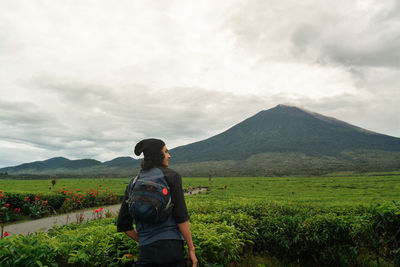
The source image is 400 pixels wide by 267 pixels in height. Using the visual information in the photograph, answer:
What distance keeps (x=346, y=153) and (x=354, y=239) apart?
227 metres

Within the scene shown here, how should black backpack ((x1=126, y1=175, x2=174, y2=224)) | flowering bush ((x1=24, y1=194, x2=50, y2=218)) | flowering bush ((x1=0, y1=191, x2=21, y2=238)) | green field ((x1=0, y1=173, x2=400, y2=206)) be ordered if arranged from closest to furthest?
black backpack ((x1=126, y1=175, x2=174, y2=224))
flowering bush ((x1=0, y1=191, x2=21, y2=238))
flowering bush ((x1=24, y1=194, x2=50, y2=218))
green field ((x1=0, y1=173, x2=400, y2=206))

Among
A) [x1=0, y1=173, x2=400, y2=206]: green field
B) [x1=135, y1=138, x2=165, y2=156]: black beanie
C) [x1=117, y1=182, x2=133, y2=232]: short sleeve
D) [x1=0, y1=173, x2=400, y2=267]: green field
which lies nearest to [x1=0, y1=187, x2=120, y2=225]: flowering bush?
[x1=0, y1=173, x2=400, y2=206]: green field

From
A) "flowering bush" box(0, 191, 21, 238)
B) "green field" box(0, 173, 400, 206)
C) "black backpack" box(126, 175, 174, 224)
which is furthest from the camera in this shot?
"green field" box(0, 173, 400, 206)

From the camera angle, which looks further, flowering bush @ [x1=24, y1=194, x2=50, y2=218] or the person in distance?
flowering bush @ [x1=24, y1=194, x2=50, y2=218]

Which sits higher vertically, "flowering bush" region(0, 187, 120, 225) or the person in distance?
the person in distance

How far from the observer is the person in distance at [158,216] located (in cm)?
261

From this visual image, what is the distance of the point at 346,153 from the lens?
198500 mm

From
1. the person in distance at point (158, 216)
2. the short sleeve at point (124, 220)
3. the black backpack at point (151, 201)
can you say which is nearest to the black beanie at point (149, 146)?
the person in distance at point (158, 216)

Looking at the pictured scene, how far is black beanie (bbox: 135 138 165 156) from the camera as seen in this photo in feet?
9.75

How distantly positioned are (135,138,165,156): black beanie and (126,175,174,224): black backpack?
0.39 meters

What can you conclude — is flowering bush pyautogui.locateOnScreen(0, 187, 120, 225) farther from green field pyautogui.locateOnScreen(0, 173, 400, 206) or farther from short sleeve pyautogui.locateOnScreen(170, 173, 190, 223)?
short sleeve pyautogui.locateOnScreen(170, 173, 190, 223)

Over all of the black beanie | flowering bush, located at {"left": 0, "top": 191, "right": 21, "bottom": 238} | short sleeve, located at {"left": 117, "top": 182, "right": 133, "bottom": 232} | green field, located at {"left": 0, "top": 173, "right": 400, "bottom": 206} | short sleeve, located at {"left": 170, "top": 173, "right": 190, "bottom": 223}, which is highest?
the black beanie

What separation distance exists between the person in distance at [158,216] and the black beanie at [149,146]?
0.04 m

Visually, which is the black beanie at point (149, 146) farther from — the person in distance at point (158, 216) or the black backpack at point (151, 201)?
the black backpack at point (151, 201)
